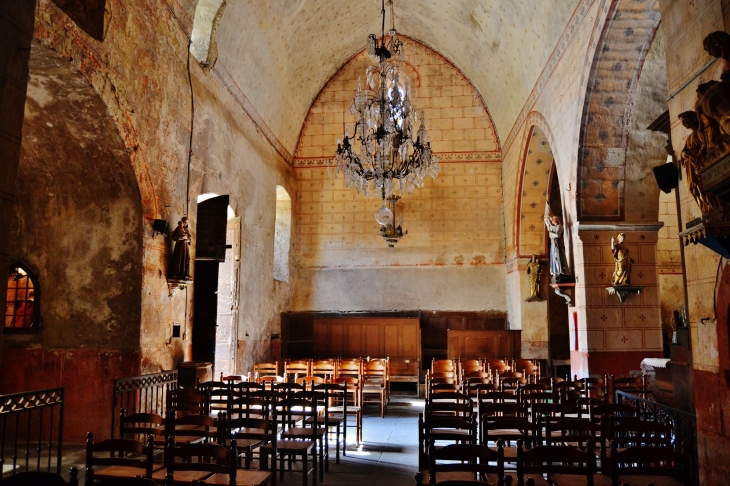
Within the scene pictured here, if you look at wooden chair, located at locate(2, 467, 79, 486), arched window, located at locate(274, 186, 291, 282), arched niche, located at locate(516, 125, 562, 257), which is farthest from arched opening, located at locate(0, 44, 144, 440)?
arched niche, located at locate(516, 125, 562, 257)

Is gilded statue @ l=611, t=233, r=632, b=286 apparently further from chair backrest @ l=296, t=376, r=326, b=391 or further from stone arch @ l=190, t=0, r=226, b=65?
stone arch @ l=190, t=0, r=226, b=65

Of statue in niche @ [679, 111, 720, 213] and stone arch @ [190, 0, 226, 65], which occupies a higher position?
stone arch @ [190, 0, 226, 65]

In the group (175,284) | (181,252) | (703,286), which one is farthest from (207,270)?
(703,286)

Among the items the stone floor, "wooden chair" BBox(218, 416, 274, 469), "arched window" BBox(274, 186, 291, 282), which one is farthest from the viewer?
"arched window" BBox(274, 186, 291, 282)

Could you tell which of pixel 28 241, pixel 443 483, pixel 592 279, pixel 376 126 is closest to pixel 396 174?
pixel 376 126

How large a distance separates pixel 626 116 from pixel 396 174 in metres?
3.98

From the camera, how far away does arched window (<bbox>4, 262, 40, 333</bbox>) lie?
8242mm

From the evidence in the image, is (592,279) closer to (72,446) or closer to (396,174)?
(396,174)

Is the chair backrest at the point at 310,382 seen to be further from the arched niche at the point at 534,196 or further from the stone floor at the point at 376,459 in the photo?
the arched niche at the point at 534,196

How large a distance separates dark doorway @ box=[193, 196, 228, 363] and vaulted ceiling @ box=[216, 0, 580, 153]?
3051 millimetres

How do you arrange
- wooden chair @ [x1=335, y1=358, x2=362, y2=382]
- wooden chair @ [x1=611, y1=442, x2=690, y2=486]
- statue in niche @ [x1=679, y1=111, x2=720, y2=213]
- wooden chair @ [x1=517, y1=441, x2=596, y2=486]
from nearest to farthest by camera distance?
wooden chair @ [x1=517, y1=441, x2=596, y2=486] < wooden chair @ [x1=611, y1=442, x2=690, y2=486] < statue in niche @ [x1=679, y1=111, x2=720, y2=213] < wooden chair @ [x1=335, y1=358, x2=362, y2=382]

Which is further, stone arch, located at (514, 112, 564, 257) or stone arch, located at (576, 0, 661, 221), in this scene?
stone arch, located at (514, 112, 564, 257)

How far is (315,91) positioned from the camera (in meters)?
17.6

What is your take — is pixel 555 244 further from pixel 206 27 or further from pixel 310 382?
pixel 206 27
